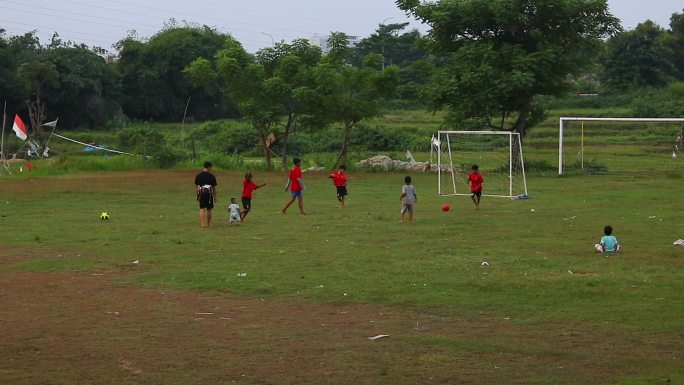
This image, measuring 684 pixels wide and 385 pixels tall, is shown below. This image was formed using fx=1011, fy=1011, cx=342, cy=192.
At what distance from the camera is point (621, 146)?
54875mm

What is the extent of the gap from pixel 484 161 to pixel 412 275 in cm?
3442

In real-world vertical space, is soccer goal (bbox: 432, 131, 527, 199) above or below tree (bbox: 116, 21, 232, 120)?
below

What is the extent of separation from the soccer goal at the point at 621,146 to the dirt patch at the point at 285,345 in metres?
28.0

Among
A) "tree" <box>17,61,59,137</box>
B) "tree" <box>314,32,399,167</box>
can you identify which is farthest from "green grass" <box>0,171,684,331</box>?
"tree" <box>17,61,59,137</box>

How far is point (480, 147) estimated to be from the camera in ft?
162

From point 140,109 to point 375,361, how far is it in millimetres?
73538

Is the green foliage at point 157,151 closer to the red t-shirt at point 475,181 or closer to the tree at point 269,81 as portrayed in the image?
the tree at point 269,81

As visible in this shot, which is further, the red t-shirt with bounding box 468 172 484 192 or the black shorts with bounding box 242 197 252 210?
the red t-shirt with bounding box 468 172 484 192

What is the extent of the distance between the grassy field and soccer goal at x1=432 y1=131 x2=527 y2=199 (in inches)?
130

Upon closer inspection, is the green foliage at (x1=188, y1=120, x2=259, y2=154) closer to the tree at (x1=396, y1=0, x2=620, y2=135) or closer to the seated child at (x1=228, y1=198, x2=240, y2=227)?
the tree at (x1=396, y1=0, x2=620, y2=135)

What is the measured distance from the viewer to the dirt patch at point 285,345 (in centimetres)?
969

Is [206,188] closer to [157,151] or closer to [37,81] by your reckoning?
[157,151]

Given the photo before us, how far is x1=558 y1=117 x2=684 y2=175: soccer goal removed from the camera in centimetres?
4247

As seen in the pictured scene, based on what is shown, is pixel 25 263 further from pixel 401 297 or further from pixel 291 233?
pixel 401 297
